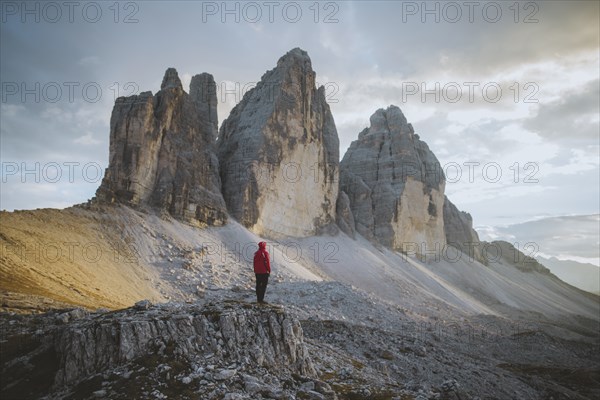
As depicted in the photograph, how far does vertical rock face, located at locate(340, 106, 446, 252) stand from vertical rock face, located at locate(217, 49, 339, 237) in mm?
13105

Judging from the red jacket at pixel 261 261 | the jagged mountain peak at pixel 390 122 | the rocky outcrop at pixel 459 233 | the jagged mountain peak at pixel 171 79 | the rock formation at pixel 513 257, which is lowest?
the rock formation at pixel 513 257

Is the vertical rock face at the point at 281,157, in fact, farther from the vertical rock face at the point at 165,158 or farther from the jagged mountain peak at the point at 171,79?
the jagged mountain peak at the point at 171,79

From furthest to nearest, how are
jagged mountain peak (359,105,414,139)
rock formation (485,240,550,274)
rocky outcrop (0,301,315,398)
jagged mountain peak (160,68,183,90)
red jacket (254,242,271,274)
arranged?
1. rock formation (485,240,550,274)
2. jagged mountain peak (359,105,414,139)
3. jagged mountain peak (160,68,183,90)
4. red jacket (254,242,271,274)
5. rocky outcrop (0,301,315,398)

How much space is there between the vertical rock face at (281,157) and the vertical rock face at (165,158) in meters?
5.54

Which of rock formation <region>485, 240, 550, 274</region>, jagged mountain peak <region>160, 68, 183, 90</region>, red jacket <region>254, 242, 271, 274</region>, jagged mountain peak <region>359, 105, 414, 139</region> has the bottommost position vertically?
rock formation <region>485, 240, 550, 274</region>

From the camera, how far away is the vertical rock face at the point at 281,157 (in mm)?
66875

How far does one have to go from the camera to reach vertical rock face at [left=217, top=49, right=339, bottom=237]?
66875 millimetres

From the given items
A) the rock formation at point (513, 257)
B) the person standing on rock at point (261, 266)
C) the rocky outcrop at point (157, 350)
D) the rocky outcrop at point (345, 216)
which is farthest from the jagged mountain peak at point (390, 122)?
the rocky outcrop at point (157, 350)

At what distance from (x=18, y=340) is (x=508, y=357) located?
123 feet

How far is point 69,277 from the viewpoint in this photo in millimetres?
28125

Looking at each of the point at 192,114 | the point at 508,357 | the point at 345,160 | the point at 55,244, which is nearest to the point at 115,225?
the point at 55,244

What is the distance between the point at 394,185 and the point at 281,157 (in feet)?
130

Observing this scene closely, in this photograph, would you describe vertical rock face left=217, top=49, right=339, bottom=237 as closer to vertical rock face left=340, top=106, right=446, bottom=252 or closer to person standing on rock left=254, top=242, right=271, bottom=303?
vertical rock face left=340, top=106, right=446, bottom=252

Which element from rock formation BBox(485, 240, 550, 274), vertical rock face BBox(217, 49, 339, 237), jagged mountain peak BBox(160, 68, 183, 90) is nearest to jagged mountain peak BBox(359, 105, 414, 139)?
vertical rock face BBox(217, 49, 339, 237)
